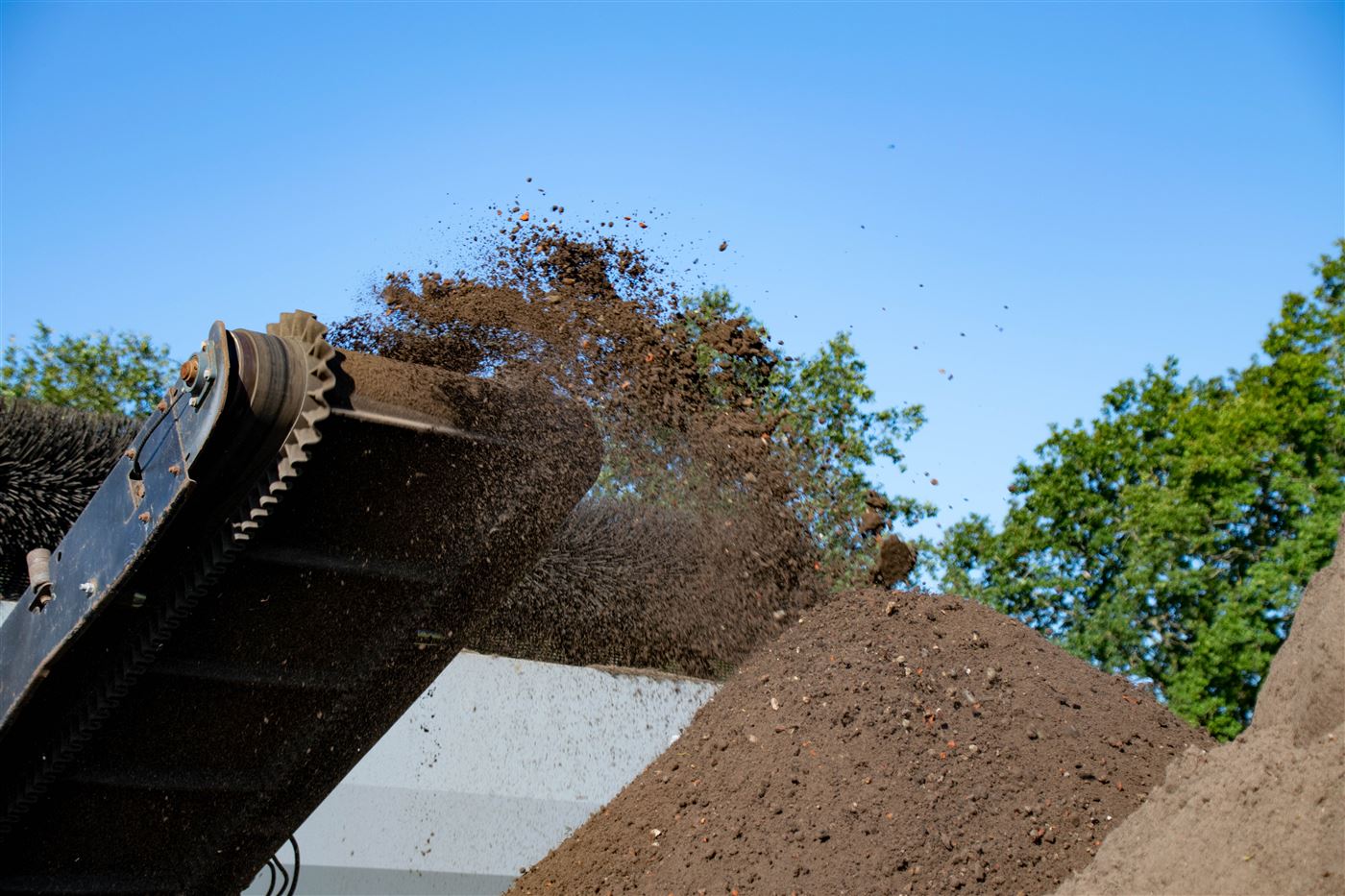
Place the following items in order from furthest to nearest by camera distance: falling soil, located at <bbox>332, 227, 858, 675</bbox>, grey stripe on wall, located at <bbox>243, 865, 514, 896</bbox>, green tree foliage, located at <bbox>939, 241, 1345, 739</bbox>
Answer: green tree foliage, located at <bbox>939, 241, 1345, 739</bbox> < grey stripe on wall, located at <bbox>243, 865, 514, 896</bbox> < falling soil, located at <bbox>332, 227, 858, 675</bbox>

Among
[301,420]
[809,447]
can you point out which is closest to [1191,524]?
[809,447]

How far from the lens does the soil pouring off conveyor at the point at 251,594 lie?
3170 millimetres

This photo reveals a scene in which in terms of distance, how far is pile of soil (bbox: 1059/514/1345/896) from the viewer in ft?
9.09

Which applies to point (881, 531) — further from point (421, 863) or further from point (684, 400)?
point (421, 863)

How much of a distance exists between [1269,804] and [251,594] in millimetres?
2922

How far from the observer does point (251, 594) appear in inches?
139

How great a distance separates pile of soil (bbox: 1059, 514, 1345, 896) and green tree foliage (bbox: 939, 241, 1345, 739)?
18109mm

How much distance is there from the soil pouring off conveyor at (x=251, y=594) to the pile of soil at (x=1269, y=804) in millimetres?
2223

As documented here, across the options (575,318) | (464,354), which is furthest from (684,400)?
(464,354)

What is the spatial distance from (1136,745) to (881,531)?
1576 millimetres

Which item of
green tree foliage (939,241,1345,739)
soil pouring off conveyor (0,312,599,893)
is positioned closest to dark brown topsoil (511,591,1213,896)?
soil pouring off conveyor (0,312,599,893)

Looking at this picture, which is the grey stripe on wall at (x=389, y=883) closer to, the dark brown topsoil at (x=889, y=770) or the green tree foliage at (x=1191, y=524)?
the dark brown topsoil at (x=889, y=770)

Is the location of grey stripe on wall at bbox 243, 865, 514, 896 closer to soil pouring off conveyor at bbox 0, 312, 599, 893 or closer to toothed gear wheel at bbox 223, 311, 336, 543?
soil pouring off conveyor at bbox 0, 312, 599, 893

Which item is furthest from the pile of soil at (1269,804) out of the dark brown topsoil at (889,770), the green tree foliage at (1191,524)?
the green tree foliage at (1191,524)
